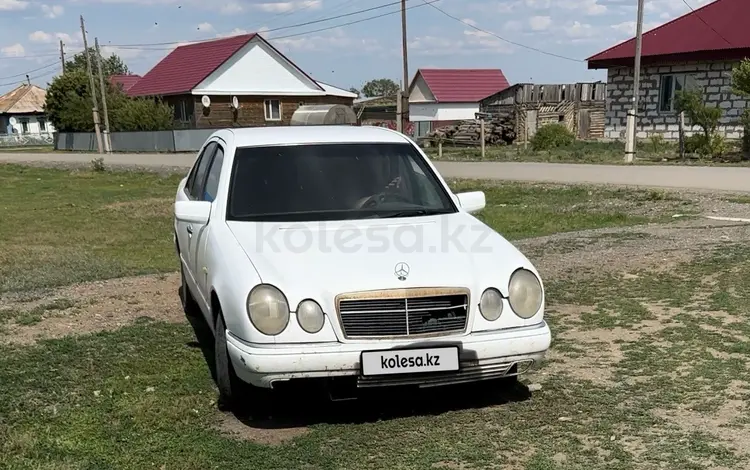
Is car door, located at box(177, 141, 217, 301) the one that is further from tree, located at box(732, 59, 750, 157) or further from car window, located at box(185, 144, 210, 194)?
tree, located at box(732, 59, 750, 157)

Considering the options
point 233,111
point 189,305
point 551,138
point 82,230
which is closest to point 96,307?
point 189,305

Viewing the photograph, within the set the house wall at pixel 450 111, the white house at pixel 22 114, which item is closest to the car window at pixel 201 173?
the house wall at pixel 450 111

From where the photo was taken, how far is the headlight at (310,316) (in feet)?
12.5

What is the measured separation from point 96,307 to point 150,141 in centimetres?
3943

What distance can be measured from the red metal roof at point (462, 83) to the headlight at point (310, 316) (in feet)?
192

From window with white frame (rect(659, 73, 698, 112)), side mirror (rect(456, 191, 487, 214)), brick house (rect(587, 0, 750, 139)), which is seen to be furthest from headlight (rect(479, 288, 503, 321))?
window with white frame (rect(659, 73, 698, 112))

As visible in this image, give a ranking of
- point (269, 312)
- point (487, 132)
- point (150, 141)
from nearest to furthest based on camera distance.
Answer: point (269, 312) → point (487, 132) → point (150, 141)

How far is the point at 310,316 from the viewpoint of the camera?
3801 mm

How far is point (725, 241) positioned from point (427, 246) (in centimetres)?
587

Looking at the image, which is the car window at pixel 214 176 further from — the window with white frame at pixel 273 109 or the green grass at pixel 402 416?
the window with white frame at pixel 273 109

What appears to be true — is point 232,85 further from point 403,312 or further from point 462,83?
point 403,312

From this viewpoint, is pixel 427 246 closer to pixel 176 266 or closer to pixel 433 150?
pixel 176 266

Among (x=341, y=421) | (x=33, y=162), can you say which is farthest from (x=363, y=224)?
(x=33, y=162)

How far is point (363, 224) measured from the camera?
15.1 ft
